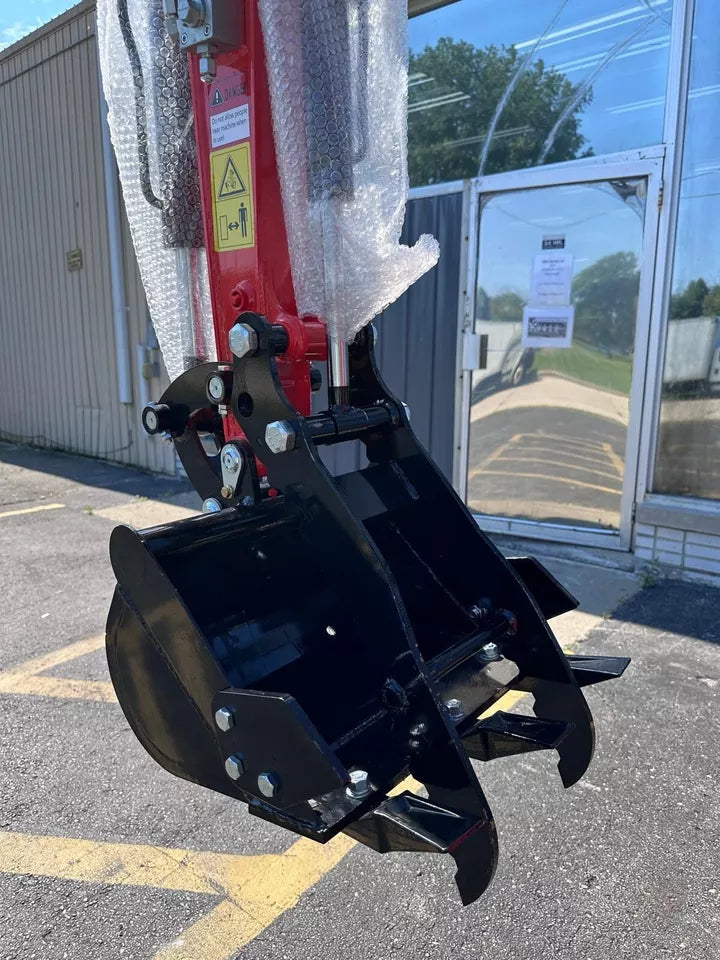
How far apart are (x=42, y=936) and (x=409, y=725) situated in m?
1.35

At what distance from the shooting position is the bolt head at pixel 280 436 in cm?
172

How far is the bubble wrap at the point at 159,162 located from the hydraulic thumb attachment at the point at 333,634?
0.32 metres

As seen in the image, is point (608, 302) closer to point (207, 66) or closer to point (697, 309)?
point (697, 309)

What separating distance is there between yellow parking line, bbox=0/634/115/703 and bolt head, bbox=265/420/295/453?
7.25ft

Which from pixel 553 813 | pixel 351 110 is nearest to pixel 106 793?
pixel 553 813

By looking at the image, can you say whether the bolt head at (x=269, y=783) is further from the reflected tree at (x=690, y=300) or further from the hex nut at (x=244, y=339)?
the reflected tree at (x=690, y=300)

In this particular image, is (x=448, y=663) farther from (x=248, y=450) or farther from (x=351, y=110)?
(x=351, y=110)

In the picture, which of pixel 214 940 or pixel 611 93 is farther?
pixel 611 93

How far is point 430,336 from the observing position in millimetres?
5613

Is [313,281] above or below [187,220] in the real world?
below

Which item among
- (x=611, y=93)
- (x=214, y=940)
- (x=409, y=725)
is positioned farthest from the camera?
(x=611, y=93)

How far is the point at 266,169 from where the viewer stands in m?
1.87

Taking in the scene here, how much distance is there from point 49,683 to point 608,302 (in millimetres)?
3912

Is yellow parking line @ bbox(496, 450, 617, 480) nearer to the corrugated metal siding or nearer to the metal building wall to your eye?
the corrugated metal siding
